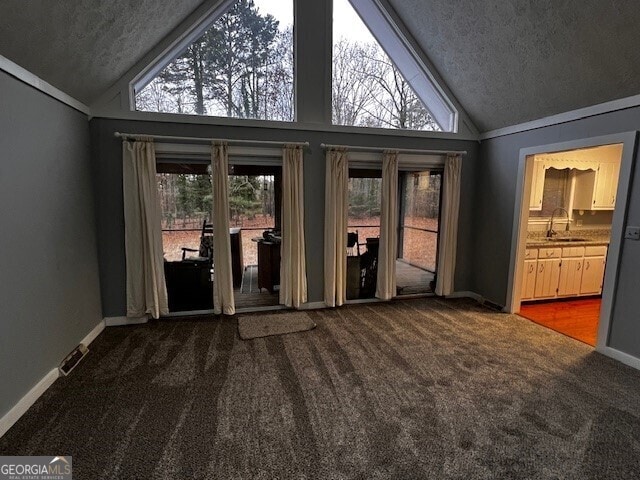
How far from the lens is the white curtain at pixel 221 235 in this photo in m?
3.59

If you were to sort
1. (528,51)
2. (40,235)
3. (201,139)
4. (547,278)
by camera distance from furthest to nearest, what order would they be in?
(547,278) < (201,139) < (528,51) < (40,235)

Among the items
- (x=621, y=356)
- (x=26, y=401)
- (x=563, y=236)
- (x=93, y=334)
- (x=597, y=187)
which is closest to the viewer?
(x=26, y=401)

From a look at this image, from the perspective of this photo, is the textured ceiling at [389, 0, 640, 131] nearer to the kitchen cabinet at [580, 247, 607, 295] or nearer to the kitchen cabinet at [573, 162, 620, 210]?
the kitchen cabinet at [573, 162, 620, 210]

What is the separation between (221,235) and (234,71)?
193 cm

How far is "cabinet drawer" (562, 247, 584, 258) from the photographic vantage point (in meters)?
4.45

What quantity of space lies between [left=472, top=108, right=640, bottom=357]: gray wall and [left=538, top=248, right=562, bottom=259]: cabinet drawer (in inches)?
24.6

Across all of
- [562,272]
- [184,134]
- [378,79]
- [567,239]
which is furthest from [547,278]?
[184,134]

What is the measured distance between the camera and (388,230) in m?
4.25

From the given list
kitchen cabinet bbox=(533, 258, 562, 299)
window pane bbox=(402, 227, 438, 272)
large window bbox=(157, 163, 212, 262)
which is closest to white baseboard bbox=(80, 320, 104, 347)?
large window bbox=(157, 163, 212, 262)

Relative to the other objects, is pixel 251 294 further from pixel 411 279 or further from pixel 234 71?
pixel 234 71

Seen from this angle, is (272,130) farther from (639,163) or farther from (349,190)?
(639,163)

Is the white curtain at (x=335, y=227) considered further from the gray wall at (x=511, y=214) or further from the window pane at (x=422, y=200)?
the gray wall at (x=511, y=214)

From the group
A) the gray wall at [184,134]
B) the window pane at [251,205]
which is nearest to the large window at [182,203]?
the window pane at [251,205]

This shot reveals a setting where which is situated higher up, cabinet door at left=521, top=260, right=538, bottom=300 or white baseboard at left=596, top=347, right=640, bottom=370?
cabinet door at left=521, top=260, right=538, bottom=300
